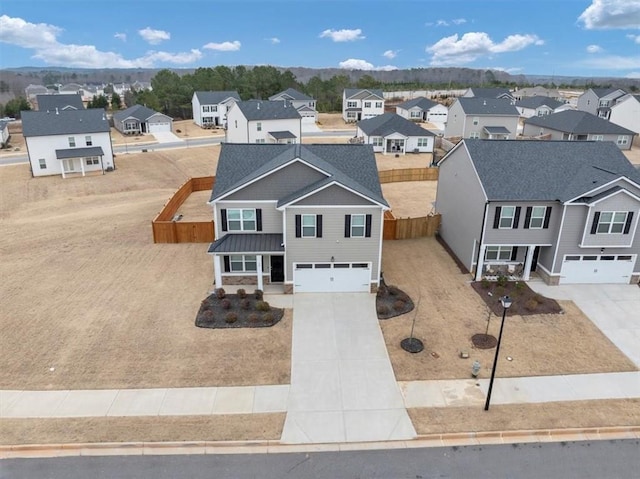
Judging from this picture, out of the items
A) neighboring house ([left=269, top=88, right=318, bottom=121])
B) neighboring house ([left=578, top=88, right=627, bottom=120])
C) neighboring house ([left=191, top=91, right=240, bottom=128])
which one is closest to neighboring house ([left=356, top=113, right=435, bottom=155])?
neighboring house ([left=269, top=88, right=318, bottom=121])

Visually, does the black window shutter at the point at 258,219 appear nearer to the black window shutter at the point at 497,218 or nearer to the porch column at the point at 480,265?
the porch column at the point at 480,265

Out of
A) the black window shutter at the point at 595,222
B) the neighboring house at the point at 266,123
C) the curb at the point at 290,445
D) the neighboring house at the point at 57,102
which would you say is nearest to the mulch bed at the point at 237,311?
the curb at the point at 290,445

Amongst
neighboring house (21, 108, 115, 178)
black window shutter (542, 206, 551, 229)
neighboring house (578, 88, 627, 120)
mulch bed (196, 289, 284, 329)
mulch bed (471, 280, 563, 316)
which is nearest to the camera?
mulch bed (196, 289, 284, 329)

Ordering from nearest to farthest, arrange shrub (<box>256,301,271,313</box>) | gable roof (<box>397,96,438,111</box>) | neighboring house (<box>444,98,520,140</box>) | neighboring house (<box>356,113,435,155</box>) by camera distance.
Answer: shrub (<box>256,301,271,313</box>)
neighboring house (<box>356,113,435,155</box>)
neighboring house (<box>444,98,520,140</box>)
gable roof (<box>397,96,438,111</box>)

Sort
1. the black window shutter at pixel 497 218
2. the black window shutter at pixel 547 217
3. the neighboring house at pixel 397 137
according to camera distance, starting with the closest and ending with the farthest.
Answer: the black window shutter at pixel 547 217 → the black window shutter at pixel 497 218 → the neighboring house at pixel 397 137

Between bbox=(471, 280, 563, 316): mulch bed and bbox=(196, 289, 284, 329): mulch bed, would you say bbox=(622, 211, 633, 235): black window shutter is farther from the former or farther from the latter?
bbox=(196, 289, 284, 329): mulch bed

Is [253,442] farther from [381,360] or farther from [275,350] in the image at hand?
[381,360]
